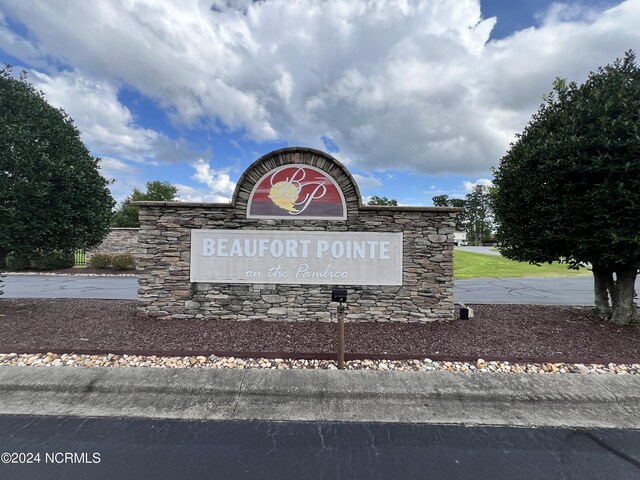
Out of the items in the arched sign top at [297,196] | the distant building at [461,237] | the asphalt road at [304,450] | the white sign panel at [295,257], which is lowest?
the asphalt road at [304,450]

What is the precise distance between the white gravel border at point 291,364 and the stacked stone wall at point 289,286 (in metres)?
1.71

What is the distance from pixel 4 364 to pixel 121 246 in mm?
16365

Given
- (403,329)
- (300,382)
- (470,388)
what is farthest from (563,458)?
(403,329)

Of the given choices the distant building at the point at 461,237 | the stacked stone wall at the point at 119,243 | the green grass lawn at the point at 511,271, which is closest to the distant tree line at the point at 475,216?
the distant building at the point at 461,237

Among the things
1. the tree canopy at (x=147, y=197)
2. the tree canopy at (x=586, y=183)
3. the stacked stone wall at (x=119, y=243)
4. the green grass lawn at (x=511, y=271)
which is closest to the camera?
the tree canopy at (x=586, y=183)

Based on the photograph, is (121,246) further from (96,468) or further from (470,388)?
(470,388)

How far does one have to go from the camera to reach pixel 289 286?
602cm

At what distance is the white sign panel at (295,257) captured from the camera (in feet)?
19.6

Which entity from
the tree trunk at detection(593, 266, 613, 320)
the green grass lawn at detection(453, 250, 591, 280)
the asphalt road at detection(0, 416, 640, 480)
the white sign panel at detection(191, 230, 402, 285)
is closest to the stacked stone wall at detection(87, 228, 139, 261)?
the white sign panel at detection(191, 230, 402, 285)

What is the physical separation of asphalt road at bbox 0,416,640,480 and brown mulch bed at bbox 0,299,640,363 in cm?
152

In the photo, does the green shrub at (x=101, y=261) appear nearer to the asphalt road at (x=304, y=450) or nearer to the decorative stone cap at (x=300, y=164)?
the decorative stone cap at (x=300, y=164)

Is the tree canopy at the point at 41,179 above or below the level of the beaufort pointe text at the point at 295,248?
above

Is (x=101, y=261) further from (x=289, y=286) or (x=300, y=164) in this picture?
(x=300, y=164)

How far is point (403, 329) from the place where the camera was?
5.56 m
